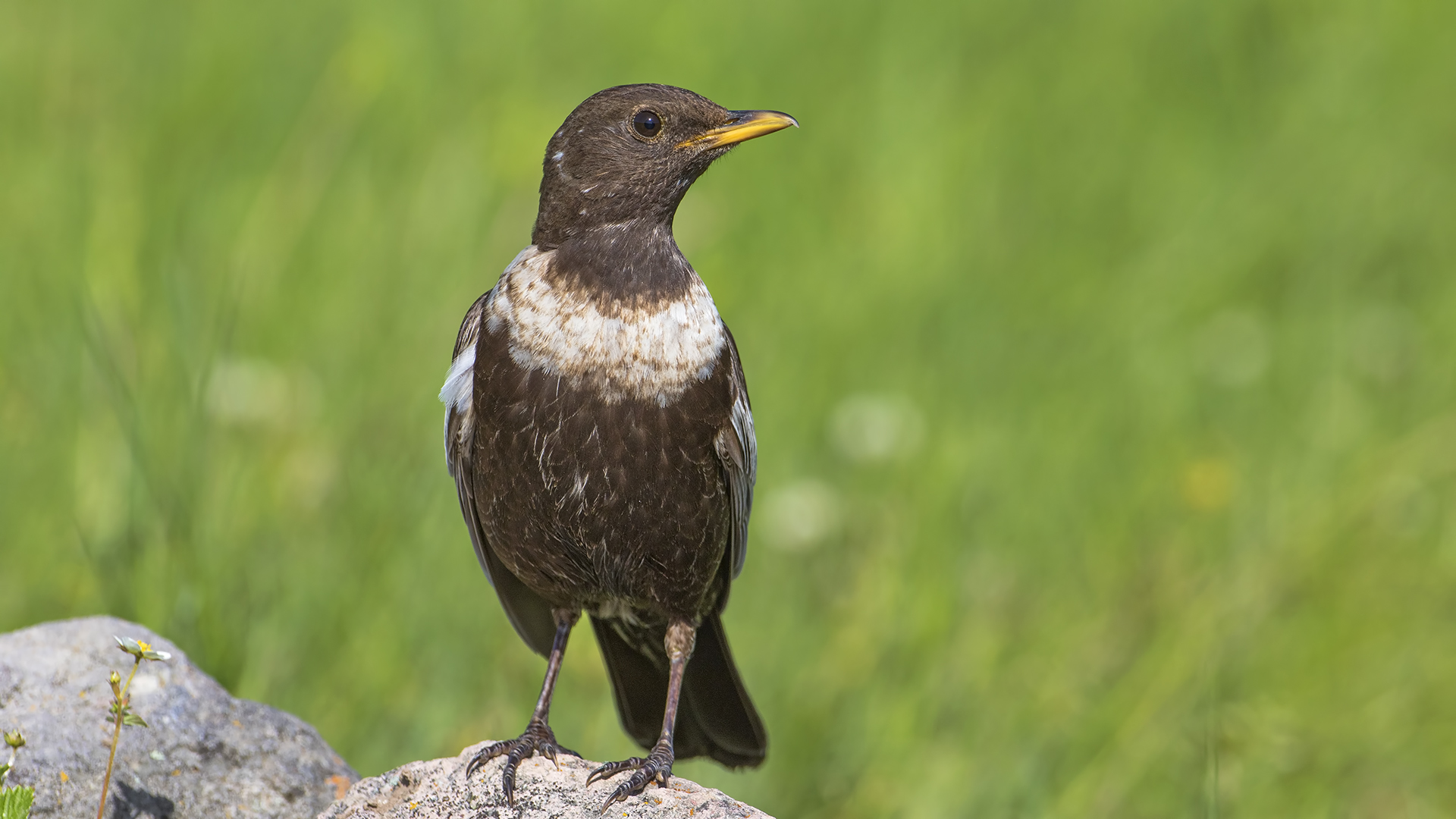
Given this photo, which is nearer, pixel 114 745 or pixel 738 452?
pixel 114 745

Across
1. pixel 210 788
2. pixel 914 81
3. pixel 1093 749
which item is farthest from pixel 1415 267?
pixel 210 788

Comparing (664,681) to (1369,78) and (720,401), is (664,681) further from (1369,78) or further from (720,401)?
(1369,78)

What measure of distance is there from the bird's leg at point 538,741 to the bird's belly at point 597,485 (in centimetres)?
28

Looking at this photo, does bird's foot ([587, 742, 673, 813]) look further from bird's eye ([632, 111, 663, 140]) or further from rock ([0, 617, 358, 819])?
bird's eye ([632, 111, 663, 140])

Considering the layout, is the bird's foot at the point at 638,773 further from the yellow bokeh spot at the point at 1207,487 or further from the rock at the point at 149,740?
the yellow bokeh spot at the point at 1207,487

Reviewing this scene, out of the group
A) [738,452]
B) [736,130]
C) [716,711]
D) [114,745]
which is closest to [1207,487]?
[716,711]

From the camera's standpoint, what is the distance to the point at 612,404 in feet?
12.1

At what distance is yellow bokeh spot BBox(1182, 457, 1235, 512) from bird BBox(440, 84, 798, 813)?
3.02 metres

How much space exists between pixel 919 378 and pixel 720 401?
385 cm

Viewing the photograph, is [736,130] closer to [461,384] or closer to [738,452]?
[738,452]

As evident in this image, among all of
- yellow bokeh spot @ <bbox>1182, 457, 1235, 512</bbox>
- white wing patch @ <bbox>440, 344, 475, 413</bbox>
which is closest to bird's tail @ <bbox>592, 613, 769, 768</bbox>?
white wing patch @ <bbox>440, 344, 475, 413</bbox>

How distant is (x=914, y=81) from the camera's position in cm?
948

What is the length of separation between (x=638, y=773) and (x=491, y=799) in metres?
0.38

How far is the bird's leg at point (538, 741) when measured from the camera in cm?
340
